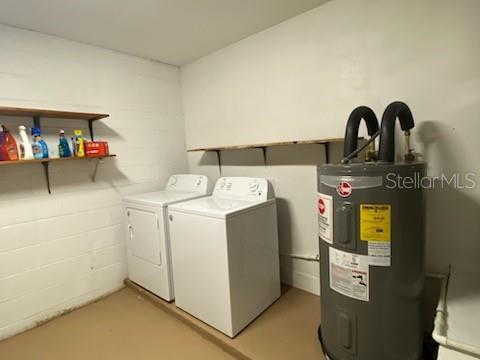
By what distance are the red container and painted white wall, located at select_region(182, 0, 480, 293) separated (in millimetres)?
1067

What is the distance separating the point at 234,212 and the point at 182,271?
678 mm

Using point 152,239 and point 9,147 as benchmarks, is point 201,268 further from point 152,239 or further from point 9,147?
point 9,147

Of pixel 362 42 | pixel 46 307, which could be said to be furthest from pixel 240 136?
pixel 46 307

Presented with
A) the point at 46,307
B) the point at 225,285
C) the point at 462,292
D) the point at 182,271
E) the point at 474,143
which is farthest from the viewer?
the point at 46,307

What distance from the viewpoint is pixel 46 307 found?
211 centimetres

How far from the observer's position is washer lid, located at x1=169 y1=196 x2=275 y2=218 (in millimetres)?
1720

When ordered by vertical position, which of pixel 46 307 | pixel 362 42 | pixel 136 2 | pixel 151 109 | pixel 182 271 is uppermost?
pixel 136 2

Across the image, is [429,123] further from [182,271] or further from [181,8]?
[182,271]

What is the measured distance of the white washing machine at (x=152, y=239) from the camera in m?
2.10

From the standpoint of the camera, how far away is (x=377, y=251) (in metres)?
1.21

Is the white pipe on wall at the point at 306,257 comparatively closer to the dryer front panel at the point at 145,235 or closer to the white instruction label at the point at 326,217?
the white instruction label at the point at 326,217

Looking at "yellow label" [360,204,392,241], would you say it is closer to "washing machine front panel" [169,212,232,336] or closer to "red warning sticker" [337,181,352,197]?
"red warning sticker" [337,181,352,197]

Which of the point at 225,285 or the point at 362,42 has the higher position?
the point at 362,42

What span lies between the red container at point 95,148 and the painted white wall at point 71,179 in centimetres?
20
